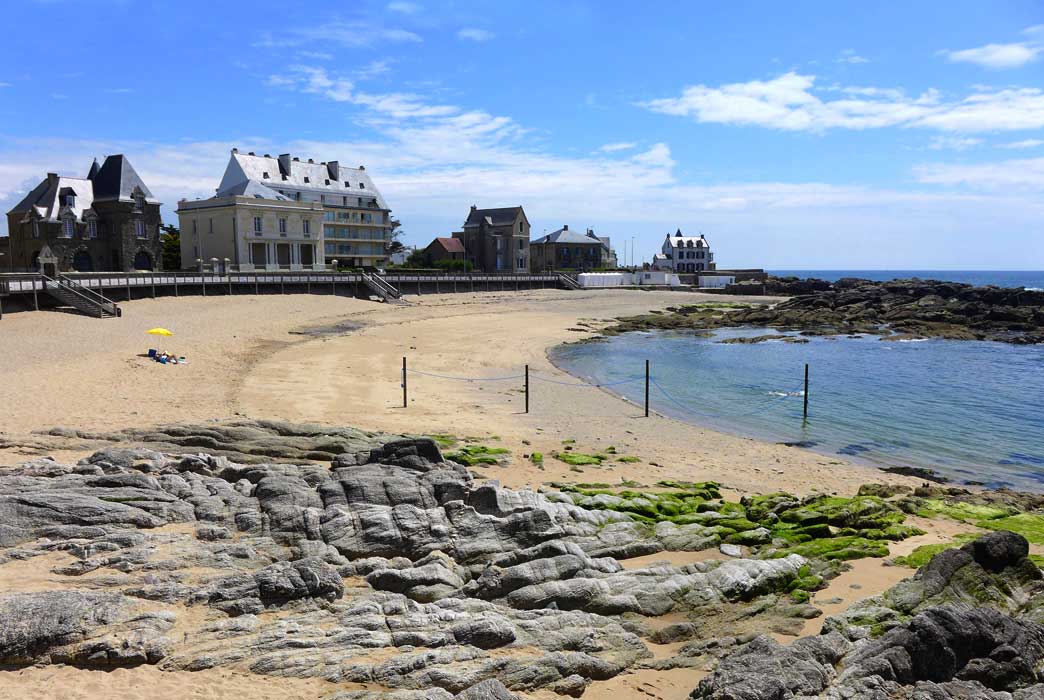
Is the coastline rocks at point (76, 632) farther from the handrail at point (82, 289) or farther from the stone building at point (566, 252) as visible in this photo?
the stone building at point (566, 252)

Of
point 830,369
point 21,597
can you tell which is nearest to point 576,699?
point 21,597

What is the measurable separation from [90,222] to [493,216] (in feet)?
167

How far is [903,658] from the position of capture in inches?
276

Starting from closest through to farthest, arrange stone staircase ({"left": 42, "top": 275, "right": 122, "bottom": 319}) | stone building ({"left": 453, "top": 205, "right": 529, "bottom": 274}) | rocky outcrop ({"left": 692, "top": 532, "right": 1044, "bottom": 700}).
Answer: rocky outcrop ({"left": 692, "top": 532, "right": 1044, "bottom": 700}) < stone staircase ({"left": 42, "top": 275, "right": 122, "bottom": 319}) < stone building ({"left": 453, "top": 205, "right": 529, "bottom": 274})

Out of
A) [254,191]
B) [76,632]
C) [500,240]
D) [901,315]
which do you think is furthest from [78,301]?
[500,240]

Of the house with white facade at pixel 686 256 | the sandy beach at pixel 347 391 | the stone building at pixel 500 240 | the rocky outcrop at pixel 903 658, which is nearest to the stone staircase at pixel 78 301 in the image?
the sandy beach at pixel 347 391

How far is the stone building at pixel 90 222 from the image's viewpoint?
172 feet

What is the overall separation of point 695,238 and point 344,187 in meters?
59.0

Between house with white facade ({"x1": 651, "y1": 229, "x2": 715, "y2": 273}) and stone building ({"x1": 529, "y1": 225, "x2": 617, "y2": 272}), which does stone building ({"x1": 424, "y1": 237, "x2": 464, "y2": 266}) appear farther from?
house with white facade ({"x1": 651, "y1": 229, "x2": 715, "y2": 273})

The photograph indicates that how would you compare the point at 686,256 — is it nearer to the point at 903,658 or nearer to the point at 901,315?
the point at 901,315

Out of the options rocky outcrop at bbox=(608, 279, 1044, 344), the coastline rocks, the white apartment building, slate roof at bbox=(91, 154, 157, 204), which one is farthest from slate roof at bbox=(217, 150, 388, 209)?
the coastline rocks

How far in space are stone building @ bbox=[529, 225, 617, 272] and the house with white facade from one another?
530 inches

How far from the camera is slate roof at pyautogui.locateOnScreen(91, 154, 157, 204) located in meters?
54.4

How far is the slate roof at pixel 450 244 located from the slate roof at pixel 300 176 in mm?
13058
